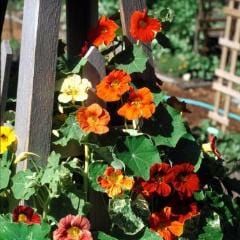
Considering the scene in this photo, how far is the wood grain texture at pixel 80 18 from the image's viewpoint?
238cm

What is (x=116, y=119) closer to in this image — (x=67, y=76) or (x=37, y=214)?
(x=67, y=76)

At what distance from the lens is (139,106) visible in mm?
2020

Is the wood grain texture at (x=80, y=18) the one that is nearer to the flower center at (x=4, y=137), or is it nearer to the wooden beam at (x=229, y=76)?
the flower center at (x=4, y=137)

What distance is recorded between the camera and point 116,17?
7.50 ft

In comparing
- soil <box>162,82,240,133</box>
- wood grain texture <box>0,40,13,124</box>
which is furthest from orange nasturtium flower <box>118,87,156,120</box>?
soil <box>162,82,240,133</box>

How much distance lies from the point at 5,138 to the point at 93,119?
29cm

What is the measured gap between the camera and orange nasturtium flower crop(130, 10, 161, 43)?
206cm

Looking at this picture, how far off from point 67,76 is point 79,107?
0.36ft

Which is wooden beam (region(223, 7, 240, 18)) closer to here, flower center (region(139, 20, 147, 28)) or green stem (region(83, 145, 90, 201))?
flower center (region(139, 20, 147, 28))

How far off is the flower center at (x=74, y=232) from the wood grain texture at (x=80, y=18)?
2.64 feet

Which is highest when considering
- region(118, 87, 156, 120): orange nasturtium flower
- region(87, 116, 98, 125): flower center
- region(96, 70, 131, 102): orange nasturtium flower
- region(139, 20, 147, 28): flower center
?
region(139, 20, 147, 28): flower center

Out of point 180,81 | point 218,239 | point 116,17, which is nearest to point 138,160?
point 218,239

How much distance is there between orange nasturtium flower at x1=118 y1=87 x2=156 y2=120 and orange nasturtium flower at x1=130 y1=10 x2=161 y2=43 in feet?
0.59

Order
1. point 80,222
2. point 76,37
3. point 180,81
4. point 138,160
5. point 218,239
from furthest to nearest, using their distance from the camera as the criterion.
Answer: point 180,81, point 76,37, point 218,239, point 138,160, point 80,222
